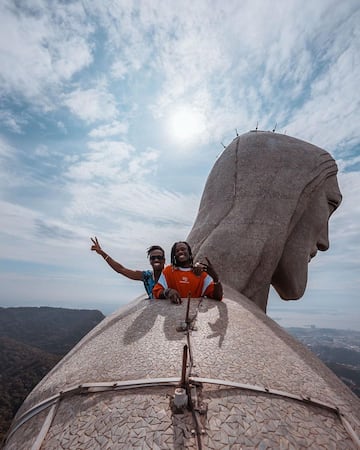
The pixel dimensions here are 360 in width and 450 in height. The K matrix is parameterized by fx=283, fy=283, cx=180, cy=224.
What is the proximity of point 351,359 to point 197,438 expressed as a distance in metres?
154

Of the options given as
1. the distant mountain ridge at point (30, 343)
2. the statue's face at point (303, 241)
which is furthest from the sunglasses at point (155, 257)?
the statue's face at point (303, 241)

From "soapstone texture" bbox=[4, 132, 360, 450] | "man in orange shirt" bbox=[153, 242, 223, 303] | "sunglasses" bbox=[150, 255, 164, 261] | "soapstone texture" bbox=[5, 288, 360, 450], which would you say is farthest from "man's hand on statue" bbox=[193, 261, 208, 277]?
"soapstone texture" bbox=[5, 288, 360, 450]

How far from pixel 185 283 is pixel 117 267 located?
1756 mm

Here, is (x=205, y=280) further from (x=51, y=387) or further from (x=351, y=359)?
(x=351, y=359)

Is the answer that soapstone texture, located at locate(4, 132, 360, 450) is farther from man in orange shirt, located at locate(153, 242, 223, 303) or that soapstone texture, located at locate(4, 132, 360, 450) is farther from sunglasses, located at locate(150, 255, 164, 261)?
sunglasses, located at locate(150, 255, 164, 261)

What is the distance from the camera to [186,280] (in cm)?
528

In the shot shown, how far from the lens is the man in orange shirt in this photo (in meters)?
5.16

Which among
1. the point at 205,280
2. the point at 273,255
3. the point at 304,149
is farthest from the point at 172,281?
the point at 304,149

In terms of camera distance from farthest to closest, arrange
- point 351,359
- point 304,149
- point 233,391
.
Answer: point 351,359, point 304,149, point 233,391

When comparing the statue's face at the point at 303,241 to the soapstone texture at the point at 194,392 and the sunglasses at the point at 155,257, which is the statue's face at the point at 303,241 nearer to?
the soapstone texture at the point at 194,392

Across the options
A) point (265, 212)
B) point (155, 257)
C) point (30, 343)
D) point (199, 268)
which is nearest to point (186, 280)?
point (199, 268)

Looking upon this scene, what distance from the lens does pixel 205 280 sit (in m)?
5.36

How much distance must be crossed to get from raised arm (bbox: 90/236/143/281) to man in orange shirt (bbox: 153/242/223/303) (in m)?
1.00

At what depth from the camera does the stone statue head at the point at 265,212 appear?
801 cm
